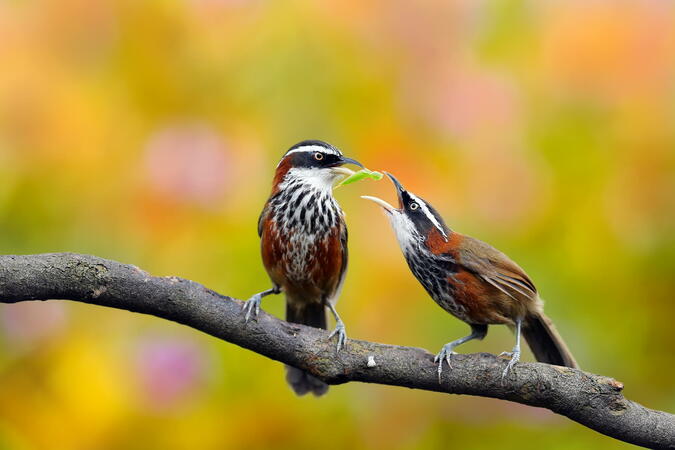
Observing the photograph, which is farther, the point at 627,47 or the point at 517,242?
the point at 627,47

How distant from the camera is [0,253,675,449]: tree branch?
2980 millimetres

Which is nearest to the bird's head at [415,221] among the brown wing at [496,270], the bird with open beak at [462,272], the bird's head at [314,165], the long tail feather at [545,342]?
the bird with open beak at [462,272]

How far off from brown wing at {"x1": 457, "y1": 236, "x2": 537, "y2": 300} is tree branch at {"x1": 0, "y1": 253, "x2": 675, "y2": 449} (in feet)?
0.98

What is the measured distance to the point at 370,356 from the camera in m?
3.27

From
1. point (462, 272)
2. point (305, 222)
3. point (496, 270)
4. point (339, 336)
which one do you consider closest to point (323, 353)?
point (339, 336)

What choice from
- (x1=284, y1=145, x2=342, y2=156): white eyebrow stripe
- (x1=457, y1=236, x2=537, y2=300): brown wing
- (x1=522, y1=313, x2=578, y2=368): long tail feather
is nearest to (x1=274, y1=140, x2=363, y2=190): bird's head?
(x1=284, y1=145, x2=342, y2=156): white eyebrow stripe

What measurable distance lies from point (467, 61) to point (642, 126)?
1181mm

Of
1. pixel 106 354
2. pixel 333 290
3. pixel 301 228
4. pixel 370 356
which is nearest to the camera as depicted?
pixel 370 356

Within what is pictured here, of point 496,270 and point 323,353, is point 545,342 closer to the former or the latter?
point 496,270

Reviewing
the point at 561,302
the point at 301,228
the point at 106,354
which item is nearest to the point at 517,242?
the point at 561,302

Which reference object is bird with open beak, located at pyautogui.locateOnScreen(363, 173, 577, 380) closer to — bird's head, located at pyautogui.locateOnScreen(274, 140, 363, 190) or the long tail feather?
the long tail feather

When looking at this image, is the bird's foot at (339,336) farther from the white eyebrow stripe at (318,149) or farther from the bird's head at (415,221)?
the white eyebrow stripe at (318,149)

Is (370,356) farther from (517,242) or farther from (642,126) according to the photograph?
(642,126)

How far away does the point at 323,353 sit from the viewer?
129 inches
